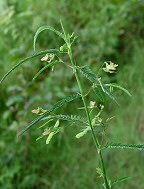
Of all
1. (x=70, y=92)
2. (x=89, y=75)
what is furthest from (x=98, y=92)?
(x=70, y=92)

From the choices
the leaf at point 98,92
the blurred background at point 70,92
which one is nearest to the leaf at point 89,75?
the leaf at point 98,92

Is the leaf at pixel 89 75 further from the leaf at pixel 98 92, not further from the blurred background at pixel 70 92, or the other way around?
the blurred background at pixel 70 92

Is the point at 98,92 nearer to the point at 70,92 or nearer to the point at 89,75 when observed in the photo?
the point at 89,75

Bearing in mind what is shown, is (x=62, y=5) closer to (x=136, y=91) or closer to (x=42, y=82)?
(x=42, y=82)

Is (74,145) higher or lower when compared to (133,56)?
lower

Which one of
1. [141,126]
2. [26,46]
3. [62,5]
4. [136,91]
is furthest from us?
[62,5]

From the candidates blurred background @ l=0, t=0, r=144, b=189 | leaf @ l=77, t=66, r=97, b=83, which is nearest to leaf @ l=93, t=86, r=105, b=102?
leaf @ l=77, t=66, r=97, b=83

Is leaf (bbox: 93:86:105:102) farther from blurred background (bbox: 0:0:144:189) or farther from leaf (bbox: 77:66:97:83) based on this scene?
blurred background (bbox: 0:0:144:189)

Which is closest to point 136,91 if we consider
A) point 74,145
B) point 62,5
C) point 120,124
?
point 120,124
